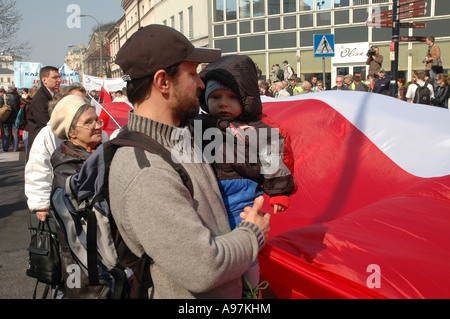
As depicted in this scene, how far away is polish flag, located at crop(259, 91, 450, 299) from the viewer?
7.38ft

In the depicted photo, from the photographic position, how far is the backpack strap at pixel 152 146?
142 centimetres

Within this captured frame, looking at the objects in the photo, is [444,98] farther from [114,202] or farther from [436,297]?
[114,202]

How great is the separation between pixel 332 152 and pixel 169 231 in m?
3.66

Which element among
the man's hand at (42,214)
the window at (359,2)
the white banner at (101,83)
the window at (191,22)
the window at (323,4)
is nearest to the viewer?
the man's hand at (42,214)

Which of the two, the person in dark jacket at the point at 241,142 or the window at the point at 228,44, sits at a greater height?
the window at the point at 228,44

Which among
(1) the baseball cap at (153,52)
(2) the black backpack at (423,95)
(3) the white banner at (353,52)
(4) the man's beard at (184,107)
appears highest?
(3) the white banner at (353,52)

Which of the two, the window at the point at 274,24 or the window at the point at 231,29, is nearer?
the window at the point at 274,24

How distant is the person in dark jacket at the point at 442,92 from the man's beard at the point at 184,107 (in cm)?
1019

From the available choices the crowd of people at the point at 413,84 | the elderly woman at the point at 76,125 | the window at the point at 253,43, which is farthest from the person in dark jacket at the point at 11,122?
the window at the point at 253,43

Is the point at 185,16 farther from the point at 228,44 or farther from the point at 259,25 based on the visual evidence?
the point at 259,25

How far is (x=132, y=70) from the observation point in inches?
60.2

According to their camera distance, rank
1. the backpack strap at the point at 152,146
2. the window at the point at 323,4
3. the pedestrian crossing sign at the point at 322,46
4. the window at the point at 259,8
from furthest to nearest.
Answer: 1. the window at the point at 259,8
2. the window at the point at 323,4
3. the pedestrian crossing sign at the point at 322,46
4. the backpack strap at the point at 152,146

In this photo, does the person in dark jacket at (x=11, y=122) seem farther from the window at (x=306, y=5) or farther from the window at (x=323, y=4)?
the window at (x=323, y=4)
